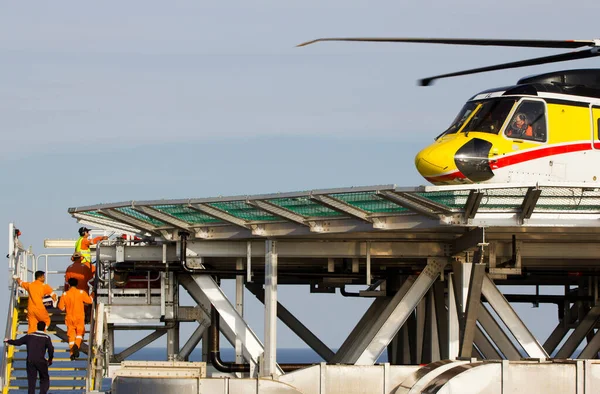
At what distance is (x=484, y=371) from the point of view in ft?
74.0

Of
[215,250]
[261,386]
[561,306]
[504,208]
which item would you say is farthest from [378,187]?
[561,306]

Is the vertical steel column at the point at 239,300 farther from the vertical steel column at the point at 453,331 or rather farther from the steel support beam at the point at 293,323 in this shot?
the vertical steel column at the point at 453,331

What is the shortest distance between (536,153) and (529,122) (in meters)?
0.72

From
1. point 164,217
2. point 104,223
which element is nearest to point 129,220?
point 164,217

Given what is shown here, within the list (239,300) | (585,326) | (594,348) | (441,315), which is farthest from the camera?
(585,326)

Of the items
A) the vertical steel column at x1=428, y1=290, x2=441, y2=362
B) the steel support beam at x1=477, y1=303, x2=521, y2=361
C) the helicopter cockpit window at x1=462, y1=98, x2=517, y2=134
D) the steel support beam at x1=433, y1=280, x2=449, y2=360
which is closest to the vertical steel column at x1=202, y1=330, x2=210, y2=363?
the vertical steel column at x1=428, y1=290, x2=441, y2=362

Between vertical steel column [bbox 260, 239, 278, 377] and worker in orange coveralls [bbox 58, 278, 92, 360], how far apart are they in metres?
4.64

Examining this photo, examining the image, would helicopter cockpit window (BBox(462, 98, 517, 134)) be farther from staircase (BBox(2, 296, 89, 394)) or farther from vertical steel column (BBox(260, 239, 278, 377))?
staircase (BBox(2, 296, 89, 394))

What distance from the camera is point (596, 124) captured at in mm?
27141

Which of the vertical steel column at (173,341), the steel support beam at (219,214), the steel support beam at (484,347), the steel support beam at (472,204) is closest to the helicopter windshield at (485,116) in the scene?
the steel support beam at (472,204)

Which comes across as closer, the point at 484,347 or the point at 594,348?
the point at 484,347

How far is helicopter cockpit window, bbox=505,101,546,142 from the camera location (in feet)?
87.3

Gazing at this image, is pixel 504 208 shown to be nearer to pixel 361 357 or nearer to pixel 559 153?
pixel 559 153

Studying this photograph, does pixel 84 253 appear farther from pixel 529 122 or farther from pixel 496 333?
pixel 529 122
